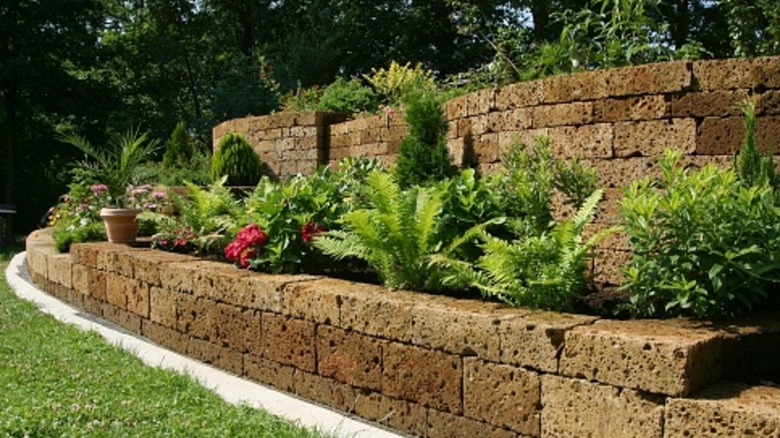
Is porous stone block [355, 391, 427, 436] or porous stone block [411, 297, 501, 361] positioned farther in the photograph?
porous stone block [355, 391, 427, 436]

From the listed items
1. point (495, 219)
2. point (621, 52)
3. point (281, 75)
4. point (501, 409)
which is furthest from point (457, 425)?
point (281, 75)

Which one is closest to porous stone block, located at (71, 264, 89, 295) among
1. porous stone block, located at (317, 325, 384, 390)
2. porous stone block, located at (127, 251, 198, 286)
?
porous stone block, located at (127, 251, 198, 286)

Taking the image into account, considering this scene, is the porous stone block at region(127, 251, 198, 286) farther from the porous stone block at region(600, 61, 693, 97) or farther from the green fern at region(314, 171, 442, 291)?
the porous stone block at region(600, 61, 693, 97)

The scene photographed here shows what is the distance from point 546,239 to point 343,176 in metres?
3.57

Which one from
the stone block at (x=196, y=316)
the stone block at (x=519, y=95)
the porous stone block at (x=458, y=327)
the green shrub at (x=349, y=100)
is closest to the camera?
the porous stone block at (x=458, y=327)

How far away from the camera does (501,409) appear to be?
3.66m

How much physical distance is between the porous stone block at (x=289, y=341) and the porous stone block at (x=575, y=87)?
9.23ft

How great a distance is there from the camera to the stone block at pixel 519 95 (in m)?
6.28

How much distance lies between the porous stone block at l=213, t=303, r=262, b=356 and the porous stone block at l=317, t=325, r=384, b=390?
68cm

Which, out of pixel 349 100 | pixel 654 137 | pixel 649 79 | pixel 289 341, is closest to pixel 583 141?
pixel 654 137

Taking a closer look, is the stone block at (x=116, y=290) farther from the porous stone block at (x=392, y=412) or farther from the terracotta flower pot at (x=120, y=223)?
the porous stone block at (x=392, y=412)

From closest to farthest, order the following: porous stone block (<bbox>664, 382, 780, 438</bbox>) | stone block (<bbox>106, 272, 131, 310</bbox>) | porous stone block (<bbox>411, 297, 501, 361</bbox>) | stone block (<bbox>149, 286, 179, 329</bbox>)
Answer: porous stone block (<bbox>664, 382, 780, 438</bbox>) → porous stone block (<bbox>411, 297, 501, 361</bbox>) → stone block (<bbox>149, 286, 179, 329</bbox>) → stone block (<bbox>106, 272, 131, 310</bbox>)

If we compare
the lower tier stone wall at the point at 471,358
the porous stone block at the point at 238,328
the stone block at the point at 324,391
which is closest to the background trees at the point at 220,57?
the porous stone block at the point at 238,328

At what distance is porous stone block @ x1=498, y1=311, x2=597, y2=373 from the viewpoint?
3438mm
